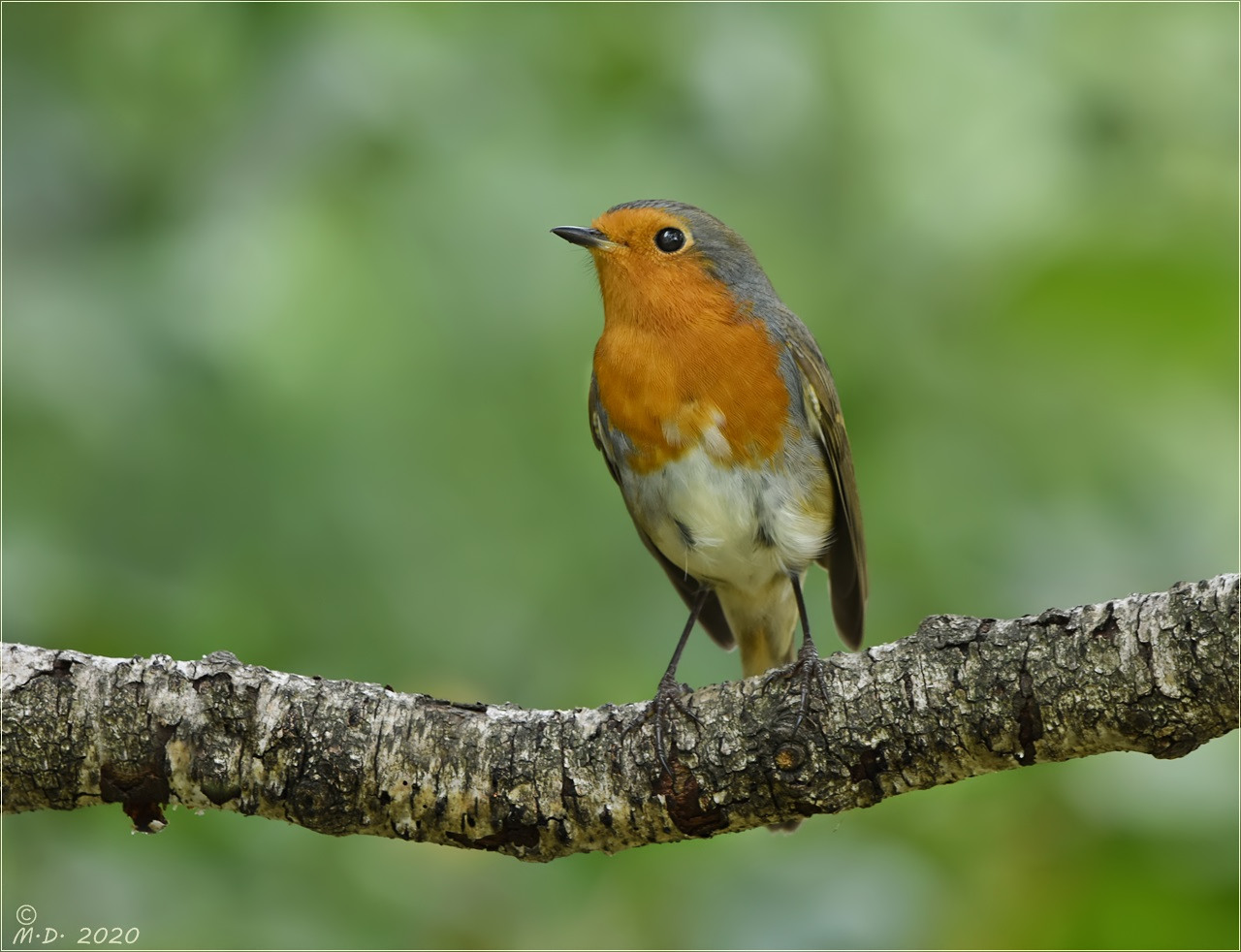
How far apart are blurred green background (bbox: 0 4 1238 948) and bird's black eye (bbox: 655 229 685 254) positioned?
653 millimetres

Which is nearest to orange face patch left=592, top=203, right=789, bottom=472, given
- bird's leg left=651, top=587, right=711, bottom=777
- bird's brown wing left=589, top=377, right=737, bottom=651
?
bird's brown wing left=589, top=377, right=737, bottom=651

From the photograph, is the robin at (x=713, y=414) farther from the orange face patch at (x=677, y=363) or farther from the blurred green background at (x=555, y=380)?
the blurred green background at (x=555, y=380)

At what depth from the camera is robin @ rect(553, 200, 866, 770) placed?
4.49 metres

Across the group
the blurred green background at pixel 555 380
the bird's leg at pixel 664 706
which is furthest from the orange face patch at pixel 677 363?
the bird's leg at pixel 664 706

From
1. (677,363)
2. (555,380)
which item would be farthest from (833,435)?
(555,380)

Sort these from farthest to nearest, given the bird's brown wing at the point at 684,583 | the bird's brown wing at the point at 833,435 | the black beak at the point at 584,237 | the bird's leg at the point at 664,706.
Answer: the bird's brown wing at the point at 684,583
the bird's brown wing at the point at 833,435
the black beak at the point at 584,237
the bird's leg at the point at 664,706

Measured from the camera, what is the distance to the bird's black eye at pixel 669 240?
194 inches

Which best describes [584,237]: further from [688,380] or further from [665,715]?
[665,715]

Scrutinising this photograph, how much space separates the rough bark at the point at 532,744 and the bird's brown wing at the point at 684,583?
1.30 meters

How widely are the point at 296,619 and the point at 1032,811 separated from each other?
2.10 metres

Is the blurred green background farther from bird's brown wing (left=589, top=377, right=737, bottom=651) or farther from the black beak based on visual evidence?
bird's brown wing (left=589, top=377, right=737, bottom=651)

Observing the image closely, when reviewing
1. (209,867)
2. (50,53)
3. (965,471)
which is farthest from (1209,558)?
(50,53)

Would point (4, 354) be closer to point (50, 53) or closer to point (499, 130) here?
point (50, 53)

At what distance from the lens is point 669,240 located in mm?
4941
